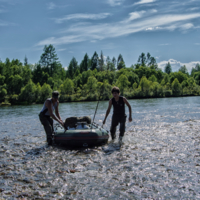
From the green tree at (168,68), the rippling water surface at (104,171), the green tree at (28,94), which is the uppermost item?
the green tree at (168,68)

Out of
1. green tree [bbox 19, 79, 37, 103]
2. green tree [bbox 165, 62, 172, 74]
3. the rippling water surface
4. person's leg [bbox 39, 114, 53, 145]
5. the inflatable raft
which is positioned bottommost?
the rippling water surface

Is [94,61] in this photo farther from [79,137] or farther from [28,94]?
[79,137]

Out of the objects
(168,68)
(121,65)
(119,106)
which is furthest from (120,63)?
(119,106)

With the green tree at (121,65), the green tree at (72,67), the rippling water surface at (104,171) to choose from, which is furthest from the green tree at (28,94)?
the rippling water surface at (104,171)

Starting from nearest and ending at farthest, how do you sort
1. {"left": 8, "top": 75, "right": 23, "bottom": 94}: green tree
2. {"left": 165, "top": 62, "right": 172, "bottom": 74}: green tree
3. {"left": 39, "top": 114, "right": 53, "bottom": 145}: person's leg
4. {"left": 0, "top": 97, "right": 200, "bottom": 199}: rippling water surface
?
1. {"left": 0, "top": 97, "right": 200, "bottom": 199}: rippling water surface
2. {"left": 39, "top": 114, "right": 53, "bottom": 145}: person's leg
3. {"left": 8, "top": 75, "right": 23, "bottom": 94}: green tree
4. {"left": 165, "top": 62, "right": 172, "bottom": 74}: green tree

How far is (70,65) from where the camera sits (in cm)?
12344

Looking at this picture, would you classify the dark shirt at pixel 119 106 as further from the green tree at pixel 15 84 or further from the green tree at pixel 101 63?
the green tree at pixel 101 63

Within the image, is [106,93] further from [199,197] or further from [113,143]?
[199,197]

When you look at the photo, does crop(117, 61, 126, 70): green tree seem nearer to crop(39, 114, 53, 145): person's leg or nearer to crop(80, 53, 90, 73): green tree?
crop(80, 53, 90, 73): green tree

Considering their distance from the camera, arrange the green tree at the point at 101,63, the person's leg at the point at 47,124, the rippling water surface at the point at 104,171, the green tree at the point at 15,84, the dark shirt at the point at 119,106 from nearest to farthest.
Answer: the rippling water surface at the point at 104,171
the person's leg at the point at 47,124
the dark shirt at the point at 119,106
the green tree at the point at 15,84
the green tree at the point at 101,63

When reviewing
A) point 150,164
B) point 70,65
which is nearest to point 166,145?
point 150,164

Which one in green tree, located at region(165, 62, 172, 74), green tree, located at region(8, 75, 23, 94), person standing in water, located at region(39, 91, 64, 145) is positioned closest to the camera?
person standing in water, located at region(39, 91, 64, 145)

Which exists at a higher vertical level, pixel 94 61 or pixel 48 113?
pixel 94 61

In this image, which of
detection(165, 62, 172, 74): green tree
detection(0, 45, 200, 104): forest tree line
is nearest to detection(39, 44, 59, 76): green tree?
detection(0, 45, 200, 104): forest tree line
